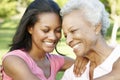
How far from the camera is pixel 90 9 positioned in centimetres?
258

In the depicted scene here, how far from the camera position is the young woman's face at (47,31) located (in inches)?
121

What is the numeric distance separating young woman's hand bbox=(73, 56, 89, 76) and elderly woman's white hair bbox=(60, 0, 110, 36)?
345 mm

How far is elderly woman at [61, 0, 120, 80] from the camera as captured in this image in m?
2.54

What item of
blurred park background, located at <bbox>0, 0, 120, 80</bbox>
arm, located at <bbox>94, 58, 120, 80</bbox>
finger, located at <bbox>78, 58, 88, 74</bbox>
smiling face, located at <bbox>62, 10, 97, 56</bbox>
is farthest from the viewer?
blurred park background, located at <bbox>0, 0, 120, 80</bbox>

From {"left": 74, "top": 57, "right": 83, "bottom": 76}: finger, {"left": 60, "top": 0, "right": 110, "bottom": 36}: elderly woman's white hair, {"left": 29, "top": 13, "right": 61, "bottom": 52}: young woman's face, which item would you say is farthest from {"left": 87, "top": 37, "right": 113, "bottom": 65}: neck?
{"left": 29, "top": 13, "right": 61, "bottom": 52}: young woman's face

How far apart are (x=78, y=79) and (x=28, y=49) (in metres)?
0.70

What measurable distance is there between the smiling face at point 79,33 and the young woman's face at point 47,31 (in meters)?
0.47

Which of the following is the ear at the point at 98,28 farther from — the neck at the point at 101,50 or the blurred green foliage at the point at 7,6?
the blurred green foliage at the point at 7,6

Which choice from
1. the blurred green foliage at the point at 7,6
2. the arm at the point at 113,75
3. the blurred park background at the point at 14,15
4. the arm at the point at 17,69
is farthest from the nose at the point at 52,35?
the blurred green foliage at the point at 7,6

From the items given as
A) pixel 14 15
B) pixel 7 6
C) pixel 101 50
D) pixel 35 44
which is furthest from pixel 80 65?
pixel 14 15

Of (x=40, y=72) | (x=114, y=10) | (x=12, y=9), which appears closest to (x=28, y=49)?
(x=40, y=72)

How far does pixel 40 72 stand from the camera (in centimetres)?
325

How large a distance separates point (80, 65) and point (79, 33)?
41 centimetres

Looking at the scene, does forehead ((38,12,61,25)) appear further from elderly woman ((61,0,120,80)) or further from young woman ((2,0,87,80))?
elderly woman ((61,0,120,80))
